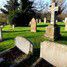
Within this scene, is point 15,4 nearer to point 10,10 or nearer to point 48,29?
point 10,10

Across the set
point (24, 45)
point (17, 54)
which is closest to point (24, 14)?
point (24, 45)

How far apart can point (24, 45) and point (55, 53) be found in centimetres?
203

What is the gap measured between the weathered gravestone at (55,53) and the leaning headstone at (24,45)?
0.83 m

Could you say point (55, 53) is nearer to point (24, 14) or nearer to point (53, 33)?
point (53, 33)

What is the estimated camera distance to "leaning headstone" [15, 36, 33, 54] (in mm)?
9000

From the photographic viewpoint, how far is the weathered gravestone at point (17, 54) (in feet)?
26.4

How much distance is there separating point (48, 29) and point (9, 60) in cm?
510

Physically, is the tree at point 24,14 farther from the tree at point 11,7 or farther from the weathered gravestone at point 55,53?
the weathered gravestone at point 55,53

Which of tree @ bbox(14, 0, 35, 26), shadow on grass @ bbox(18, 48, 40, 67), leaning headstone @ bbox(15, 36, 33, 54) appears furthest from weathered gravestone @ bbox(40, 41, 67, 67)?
tree @ bbox(14, 0, 35, 26)

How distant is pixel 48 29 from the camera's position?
1288cm

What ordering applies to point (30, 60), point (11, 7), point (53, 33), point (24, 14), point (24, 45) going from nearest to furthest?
point (30, 60)
point (24, 45)
point (53, 33)
point (24, 14)
point (11, 7)

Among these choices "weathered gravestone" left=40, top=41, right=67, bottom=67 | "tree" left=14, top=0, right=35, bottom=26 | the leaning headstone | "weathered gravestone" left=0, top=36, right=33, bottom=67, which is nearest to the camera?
"weathered gravestone" left=40, top=41, right=67, bottom=67

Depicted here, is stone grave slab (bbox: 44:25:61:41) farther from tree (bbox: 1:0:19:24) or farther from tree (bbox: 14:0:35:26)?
tree (bbox: 1:0:19:24)

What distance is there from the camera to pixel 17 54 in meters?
9.25
